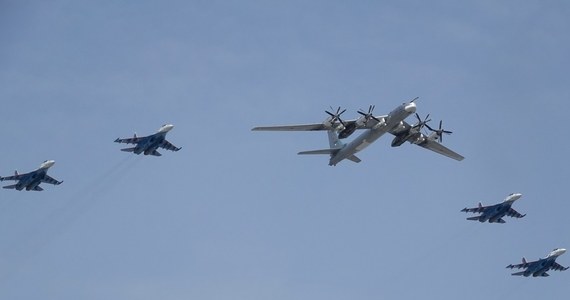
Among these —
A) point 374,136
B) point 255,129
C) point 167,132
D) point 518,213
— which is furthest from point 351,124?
point 518,213

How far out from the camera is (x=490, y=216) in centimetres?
14538

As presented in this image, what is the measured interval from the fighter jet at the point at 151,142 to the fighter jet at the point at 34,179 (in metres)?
9.93

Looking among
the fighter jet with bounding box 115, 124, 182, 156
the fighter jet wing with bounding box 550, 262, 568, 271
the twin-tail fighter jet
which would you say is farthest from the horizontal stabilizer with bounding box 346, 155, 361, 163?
the fighter jet wing with bounding box 550, 262, 568, 271

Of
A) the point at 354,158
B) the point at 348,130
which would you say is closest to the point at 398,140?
the point at 354,158

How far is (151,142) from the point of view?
135m

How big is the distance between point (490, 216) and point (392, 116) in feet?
117

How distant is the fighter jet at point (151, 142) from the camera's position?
134 meters

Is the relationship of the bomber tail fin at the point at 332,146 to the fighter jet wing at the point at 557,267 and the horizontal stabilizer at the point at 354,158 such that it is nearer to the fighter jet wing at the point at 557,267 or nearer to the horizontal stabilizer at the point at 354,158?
the horizontal stabilizer at the point at 354,158

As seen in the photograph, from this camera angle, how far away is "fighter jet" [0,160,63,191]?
133 metres

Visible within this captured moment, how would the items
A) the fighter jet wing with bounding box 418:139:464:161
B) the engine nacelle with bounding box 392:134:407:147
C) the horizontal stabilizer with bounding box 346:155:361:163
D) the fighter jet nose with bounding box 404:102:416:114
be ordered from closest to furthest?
the fighter jet nose with bounding box 404:102:416:114
the engine nacelle with bounding box 392:134:407:147
the horizontal stabilizer with bounding box 346:155:361:163
the fighter jet wing with bounding box 418:139:464:161

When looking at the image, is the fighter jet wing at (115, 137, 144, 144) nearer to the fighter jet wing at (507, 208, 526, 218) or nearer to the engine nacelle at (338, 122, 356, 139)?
the engine nacelle at (338, 122, 356, 139)

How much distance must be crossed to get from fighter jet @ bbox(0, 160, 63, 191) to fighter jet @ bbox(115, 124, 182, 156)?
993 cm

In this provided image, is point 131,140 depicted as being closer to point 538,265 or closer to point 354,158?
point 354,158

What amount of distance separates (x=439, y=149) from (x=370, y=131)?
13.6m
